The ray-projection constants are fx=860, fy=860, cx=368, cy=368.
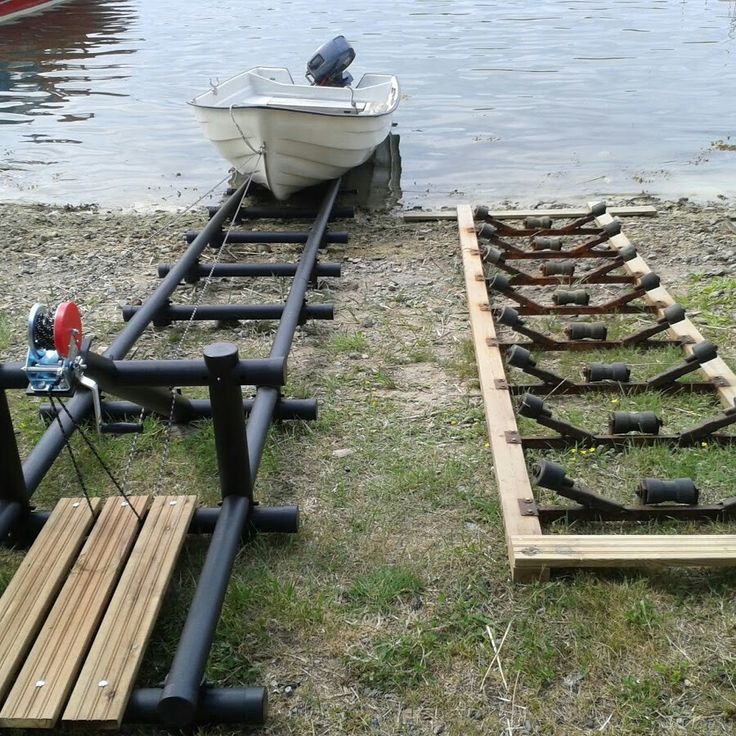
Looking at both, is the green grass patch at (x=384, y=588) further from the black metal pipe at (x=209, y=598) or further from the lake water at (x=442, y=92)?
the lake water at (x=442, y=92)

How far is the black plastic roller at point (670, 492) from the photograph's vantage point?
369cm

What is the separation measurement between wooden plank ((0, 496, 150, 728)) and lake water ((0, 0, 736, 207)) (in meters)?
7.93

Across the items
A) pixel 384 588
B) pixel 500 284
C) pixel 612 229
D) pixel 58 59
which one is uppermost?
pixel 384 588

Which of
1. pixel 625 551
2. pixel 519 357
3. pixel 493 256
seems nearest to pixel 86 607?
pixel 625 551

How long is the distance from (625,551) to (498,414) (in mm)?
1229

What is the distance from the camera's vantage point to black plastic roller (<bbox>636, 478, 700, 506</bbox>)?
369cm

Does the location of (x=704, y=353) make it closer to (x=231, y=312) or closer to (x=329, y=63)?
(x=231, y=312)

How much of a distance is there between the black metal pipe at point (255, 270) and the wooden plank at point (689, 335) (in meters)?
2.34

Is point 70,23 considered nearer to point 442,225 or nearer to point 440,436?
point 442,225

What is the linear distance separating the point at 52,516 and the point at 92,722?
44.9 inches

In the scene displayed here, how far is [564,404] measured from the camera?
15.8 feet

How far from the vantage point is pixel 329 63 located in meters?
11.1

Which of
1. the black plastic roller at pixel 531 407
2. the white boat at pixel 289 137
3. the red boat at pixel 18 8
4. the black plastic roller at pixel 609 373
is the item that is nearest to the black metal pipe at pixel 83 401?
the white boat at pixel 289 137

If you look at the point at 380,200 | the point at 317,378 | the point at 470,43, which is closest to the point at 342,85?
the point at 380,200
